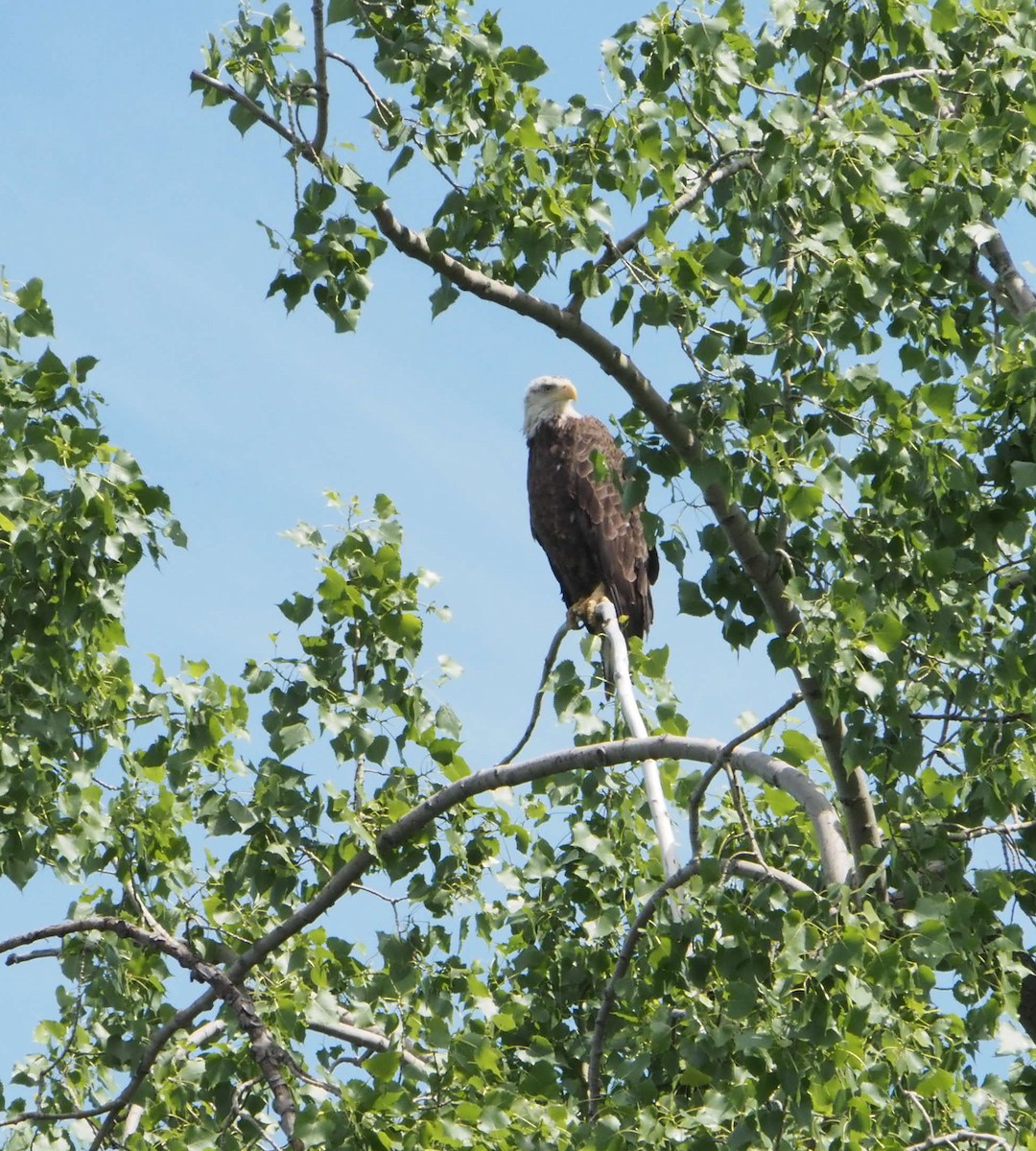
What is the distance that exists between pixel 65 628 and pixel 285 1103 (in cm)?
142

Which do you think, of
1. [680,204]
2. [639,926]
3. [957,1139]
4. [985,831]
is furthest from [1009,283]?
[957,1139]

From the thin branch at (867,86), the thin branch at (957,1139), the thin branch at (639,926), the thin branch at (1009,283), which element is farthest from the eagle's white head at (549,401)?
the thin branch at (957,1139)

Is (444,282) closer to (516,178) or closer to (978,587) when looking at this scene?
(516,178)

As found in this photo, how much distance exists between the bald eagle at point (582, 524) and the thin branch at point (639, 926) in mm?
3951

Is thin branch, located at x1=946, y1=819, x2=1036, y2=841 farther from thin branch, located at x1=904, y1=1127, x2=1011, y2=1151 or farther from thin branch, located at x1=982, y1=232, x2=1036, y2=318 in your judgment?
thin branch, located at x1=982, y1=232, x2=1036, y2=318

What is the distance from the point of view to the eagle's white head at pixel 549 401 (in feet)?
29.3

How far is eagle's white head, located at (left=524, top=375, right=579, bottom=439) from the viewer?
8945 mm

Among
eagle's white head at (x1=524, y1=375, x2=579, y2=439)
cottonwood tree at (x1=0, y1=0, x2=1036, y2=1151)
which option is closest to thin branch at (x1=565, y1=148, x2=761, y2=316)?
cottonwood tree at (x1=0, y1=0, x2=1036, y2=1151)

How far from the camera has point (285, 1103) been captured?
419 cm

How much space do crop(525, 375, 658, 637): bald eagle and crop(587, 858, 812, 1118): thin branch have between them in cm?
395

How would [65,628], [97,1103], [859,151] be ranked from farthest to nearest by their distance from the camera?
1. [97,1103]
2. [65,628]
3. [859,151]

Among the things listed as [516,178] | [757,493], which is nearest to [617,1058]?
[757,493]

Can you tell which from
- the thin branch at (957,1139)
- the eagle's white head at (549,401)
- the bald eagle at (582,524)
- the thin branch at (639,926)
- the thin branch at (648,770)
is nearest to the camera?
the thin branch at (957,1139)

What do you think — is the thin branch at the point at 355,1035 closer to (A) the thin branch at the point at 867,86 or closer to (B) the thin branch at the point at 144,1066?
(B) the thin branch at the point at 144,1066
